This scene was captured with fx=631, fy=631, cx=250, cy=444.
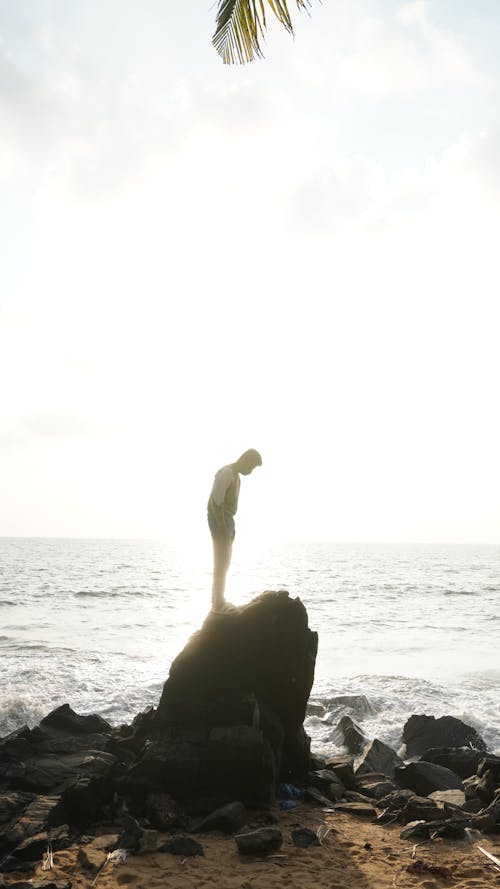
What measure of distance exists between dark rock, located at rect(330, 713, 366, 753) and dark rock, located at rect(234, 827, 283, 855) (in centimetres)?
619

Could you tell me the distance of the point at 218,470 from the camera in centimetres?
903

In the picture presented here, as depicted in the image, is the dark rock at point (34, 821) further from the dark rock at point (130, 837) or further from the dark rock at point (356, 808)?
the dark rock at point (356, 808)

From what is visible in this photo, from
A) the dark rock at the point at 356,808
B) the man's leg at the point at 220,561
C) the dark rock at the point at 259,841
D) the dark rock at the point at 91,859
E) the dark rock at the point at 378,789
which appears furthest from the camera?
the dark rock at the point at 378,789

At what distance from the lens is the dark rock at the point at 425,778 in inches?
375

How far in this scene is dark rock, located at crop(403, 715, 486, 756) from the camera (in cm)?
1235

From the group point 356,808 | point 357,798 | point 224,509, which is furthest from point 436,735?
point 224,509

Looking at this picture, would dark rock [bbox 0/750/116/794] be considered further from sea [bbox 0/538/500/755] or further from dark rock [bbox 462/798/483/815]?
dark rock [bbox 462/798/483/815]

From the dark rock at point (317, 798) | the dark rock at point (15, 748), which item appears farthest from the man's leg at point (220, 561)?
the dark rock at point (15, 748)

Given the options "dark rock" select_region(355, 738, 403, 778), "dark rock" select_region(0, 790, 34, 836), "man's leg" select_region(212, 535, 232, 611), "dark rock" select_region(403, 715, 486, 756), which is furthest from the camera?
"dark rock" select_region(403, 715, 486, 756)

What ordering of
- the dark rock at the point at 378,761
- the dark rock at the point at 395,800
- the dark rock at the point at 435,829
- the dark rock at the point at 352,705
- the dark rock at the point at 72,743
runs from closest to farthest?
1. the dark rock at the point at 435,829
2. the dark rock at the point at 395,800
3. the dark rock at the point at 72,743
4. the dark rock at the point at 378,761
5. the dark rock at the point at 352,705

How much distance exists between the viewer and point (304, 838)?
7.12 m

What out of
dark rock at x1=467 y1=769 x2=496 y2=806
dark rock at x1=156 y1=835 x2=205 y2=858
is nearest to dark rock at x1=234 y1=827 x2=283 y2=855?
dark rock at x1=156 y1=835 x2=205 y2=858

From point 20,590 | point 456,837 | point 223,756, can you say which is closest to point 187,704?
point 223,756

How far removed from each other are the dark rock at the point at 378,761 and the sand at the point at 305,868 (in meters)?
3.44
